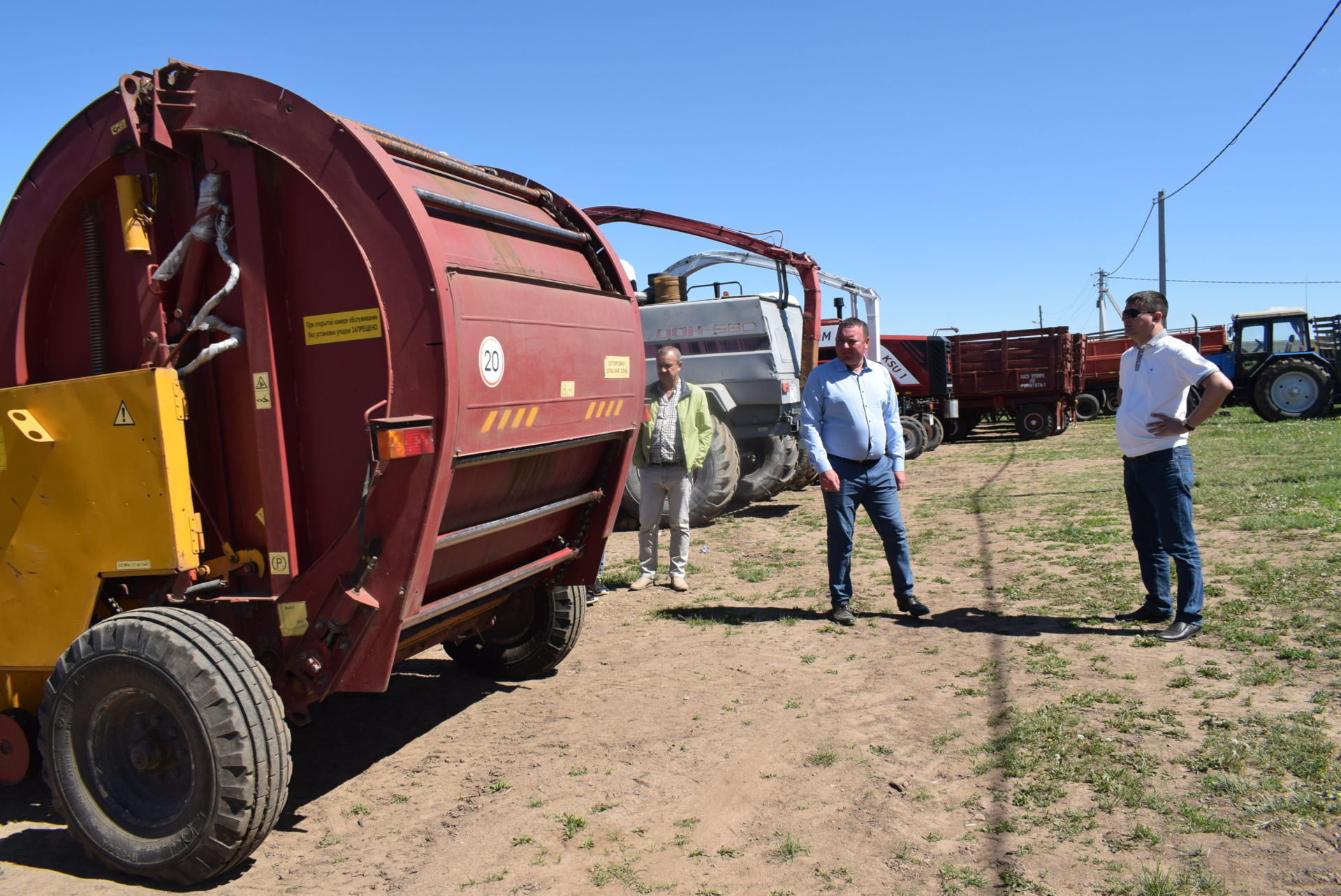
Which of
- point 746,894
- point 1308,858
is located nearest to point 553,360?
point 746,894

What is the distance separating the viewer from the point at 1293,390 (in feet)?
74.3

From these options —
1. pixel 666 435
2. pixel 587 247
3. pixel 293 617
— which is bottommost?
pixel 293 617

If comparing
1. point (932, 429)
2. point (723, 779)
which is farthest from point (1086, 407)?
point (723, 779)

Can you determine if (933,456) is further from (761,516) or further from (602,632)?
(602,632)

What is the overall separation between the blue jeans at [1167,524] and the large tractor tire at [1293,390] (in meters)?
19.9

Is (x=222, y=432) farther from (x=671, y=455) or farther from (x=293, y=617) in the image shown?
(x=671, y=455)

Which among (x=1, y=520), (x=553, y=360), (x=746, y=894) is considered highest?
(x=553, y=360)

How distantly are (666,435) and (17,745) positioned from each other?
187 inches

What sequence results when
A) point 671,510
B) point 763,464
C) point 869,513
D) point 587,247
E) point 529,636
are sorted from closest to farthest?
point 587,247 → point 529,636 → point 869,513 → point 671,510 → point 763,464

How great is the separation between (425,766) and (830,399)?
3449 mm

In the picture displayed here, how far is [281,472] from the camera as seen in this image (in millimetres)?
3541

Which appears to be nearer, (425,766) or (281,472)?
(281,472)

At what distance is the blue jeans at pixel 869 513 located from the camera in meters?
6.34

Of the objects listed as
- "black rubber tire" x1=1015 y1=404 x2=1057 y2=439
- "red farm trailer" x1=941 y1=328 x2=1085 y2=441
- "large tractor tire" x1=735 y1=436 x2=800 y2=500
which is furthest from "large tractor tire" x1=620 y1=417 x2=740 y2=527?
"black rubber tire" x1=1015 y1=404 x2=1057 y2=439
